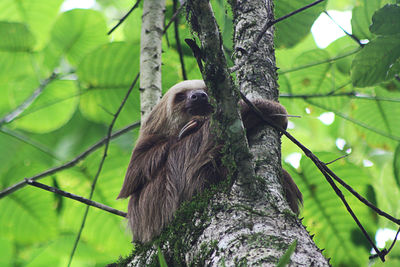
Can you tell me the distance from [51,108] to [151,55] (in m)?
1.24

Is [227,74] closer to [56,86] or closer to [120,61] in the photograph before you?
[120,61]

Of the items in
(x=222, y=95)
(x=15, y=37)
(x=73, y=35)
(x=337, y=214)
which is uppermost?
(x=73, y=35)

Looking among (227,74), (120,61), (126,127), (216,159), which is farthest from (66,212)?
(227,74)

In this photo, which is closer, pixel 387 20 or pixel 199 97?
pixel 387 20

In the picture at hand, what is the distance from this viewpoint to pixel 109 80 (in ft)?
13.7

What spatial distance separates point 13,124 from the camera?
443 cm

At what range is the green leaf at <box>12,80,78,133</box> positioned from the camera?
425 cm

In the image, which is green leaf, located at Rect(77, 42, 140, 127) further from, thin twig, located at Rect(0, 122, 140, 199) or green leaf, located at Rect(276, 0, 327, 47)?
green leaf, located at Rect(276, 0, 327, 47)

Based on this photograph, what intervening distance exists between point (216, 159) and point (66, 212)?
235cm

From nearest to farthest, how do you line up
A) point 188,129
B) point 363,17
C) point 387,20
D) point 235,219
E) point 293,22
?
point 235,219 < point 387,20 < point 188,129 < point 363,17 < point 293,22

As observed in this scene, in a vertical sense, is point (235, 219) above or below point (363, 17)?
below

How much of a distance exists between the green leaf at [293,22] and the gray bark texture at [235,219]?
5.75 ft

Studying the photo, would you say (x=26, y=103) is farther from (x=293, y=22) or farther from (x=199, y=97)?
(x=293, y=22)

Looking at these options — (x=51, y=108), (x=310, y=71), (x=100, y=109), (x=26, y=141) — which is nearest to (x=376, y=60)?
(x=310, y=71)
